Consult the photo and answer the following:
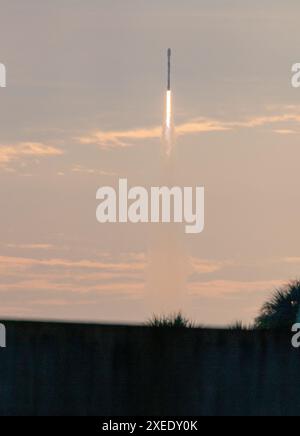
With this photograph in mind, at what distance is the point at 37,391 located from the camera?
28.0 m

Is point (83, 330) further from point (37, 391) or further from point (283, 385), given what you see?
point (283, 385)

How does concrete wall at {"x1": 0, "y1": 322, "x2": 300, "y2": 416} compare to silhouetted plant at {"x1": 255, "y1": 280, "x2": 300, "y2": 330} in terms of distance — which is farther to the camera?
silhouetted plant at {"x1": 255, "y1": 280, "x2": 300, "y2": 330}

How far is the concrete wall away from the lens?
27625mm

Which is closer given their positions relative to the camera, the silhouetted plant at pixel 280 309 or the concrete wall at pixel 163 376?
the concrete wall at pixel 163 376

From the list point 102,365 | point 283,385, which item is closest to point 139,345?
point 102,365

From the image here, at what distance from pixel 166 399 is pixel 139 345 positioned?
1.05 meters

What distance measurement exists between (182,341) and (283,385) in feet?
6.28

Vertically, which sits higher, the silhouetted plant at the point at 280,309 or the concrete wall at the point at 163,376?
the silhouetted plant at the point at 280,309

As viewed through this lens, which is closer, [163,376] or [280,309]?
[163,376]

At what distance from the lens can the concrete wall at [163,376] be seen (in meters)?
27.6

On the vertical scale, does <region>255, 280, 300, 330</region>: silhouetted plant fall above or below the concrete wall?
above

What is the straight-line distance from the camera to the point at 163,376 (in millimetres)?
27594
